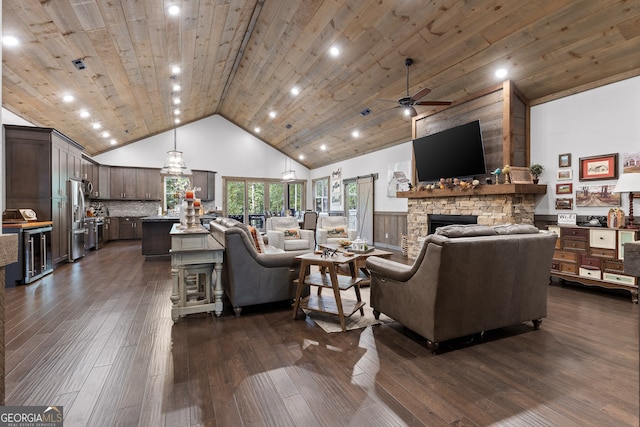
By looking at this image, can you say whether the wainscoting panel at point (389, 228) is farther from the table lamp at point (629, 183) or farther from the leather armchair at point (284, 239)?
the table lamp at point (629, 183)

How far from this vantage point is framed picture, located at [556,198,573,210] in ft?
15.0

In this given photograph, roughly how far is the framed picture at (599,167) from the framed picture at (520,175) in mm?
616

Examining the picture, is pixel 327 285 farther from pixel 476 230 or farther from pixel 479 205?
pixel 479 205

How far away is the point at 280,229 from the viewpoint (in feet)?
20.9

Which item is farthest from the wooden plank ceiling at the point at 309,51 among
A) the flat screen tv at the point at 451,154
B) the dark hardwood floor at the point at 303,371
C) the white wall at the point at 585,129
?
the dark hardwood floor at the point at 303,371

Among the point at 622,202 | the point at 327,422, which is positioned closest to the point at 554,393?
the point at 327,422

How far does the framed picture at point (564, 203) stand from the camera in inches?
180

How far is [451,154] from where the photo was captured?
5.54 metres

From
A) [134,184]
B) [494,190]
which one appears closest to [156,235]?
[134,184]

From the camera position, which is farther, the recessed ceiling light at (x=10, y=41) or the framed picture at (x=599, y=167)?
the framed picture at (x=599, y=167)

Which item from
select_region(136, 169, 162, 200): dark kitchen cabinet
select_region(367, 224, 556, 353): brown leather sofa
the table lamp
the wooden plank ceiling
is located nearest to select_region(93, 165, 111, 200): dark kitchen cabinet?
select_region(136, 169, 162, 200): dark kitchen cabinet

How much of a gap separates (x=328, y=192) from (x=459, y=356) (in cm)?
873

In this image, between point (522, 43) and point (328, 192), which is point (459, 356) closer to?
point (522, 43)

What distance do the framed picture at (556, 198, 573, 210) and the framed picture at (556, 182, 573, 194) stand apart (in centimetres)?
11
